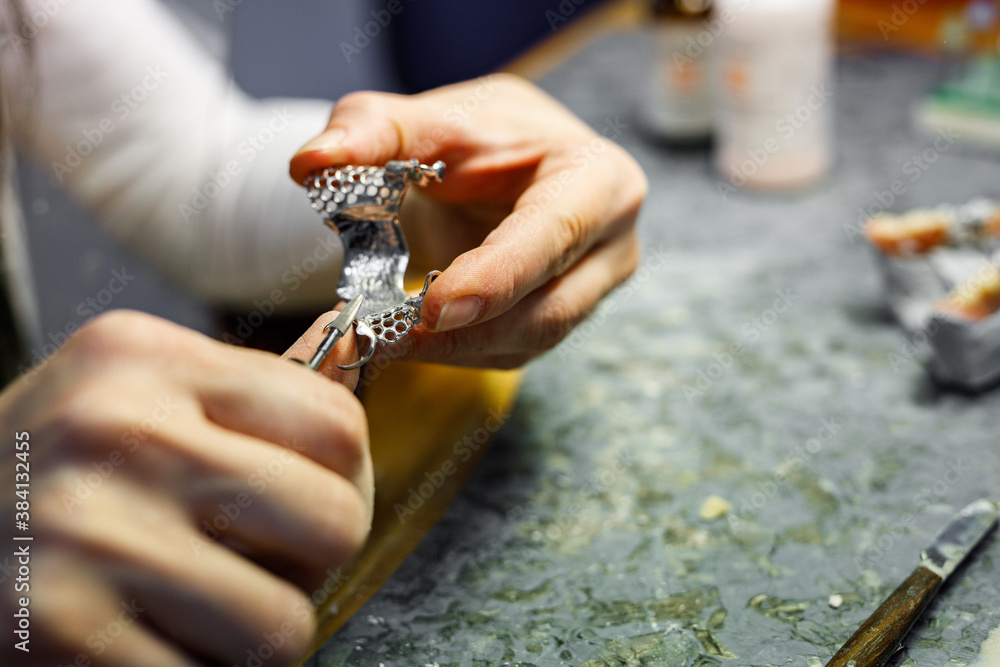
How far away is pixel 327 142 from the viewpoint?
403 mm

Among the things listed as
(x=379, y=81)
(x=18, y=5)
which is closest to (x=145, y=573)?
(x=18, y=5)

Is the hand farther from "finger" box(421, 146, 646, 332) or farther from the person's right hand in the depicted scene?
the person's right hand

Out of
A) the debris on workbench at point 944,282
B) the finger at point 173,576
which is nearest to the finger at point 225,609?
the finger at point 173,576

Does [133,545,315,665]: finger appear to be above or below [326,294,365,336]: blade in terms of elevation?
below

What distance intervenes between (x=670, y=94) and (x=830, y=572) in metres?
0.61

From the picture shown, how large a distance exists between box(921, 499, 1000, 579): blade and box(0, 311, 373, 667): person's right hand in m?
0.30

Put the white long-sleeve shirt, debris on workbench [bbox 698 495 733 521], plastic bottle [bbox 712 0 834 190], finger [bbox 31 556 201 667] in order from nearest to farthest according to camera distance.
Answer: finger [bbox 31 556 201 667] → debris on workbench [bbox 698 495 733 521] → the white long-sleeve shirt → plastic bottle [bbox 712 0 834 190]

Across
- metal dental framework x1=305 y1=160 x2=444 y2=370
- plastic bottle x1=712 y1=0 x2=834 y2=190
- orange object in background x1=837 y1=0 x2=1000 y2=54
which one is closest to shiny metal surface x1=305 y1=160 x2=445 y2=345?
metal dental framework x1=305 y1=160 x2=444 y2=370

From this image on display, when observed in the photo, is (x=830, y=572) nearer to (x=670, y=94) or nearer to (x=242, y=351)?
(x=242, y=351)

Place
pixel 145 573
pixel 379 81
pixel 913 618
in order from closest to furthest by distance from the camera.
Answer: pixel 145 573, pixel 913 618, pixel 379 81

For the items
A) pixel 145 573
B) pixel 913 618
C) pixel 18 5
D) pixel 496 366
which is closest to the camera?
pixel 145 573

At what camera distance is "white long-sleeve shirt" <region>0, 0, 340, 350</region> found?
0.63 m

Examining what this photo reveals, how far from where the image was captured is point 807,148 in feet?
2.64

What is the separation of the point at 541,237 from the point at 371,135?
104 millimetres
